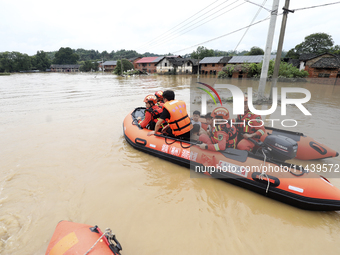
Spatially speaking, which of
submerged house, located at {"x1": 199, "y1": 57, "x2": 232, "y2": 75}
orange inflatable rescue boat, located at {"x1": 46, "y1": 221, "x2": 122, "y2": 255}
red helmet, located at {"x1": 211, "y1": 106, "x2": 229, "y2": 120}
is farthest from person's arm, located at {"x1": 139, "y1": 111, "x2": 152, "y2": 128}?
submerged house, located at {"x1": 199, "y1": 57, "x2": 232, "y2": 75}

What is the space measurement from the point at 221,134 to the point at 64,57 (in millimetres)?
81904

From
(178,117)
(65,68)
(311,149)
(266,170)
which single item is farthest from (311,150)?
(65,68)

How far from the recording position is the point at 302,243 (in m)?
2.25

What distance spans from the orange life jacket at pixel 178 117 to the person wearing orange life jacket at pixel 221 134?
57cm

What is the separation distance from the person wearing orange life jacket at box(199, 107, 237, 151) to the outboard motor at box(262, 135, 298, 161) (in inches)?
22.6

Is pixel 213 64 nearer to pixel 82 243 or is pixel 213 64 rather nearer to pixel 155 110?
pixel 155 110

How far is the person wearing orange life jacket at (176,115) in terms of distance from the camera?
352 cm

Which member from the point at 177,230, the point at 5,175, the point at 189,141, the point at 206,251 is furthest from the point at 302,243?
the point at 5,175

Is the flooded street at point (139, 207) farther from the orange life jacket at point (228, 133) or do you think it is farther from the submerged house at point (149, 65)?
the submerged house at point (149, 65)

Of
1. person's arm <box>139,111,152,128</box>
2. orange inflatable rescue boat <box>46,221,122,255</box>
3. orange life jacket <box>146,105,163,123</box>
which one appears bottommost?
orange inflatable rescue boat <box>46,221,122,255</box>

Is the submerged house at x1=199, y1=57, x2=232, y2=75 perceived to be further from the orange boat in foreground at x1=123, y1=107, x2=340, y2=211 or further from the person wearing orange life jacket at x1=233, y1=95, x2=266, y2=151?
the orange boat in foreground at x1=123, y1=107, x2=340, y2=211

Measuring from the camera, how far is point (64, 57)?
68625mm

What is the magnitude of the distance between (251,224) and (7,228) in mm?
3426

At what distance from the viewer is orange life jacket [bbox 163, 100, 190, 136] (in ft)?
11.5
